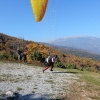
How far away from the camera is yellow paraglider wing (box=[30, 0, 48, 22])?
1372mm

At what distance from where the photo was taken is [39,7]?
1.39 metres

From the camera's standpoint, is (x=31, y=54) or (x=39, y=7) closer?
(x=39, y=7)

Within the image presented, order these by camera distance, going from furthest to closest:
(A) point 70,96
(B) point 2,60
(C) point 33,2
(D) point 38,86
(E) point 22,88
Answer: (B) point 2,60, (D) point 38,86, (E) point 22,88, (A) point 70,96, (C) point 33,2

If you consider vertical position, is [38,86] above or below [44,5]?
below

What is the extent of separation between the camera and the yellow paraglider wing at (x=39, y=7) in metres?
1.37

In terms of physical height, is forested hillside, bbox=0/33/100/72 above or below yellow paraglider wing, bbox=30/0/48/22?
below

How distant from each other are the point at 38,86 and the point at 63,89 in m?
1.33

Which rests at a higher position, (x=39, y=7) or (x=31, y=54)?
(x=39, y=7)

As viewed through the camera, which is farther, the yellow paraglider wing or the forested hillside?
the forested hillside

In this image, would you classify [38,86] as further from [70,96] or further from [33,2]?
[33,2]

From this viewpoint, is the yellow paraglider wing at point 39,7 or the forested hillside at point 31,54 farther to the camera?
the forested hillside at point 31,54

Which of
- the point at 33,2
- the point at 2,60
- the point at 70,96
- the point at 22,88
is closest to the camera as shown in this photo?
the point at 33,2

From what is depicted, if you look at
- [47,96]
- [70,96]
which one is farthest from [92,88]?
[47,96]

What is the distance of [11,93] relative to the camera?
9.66m
